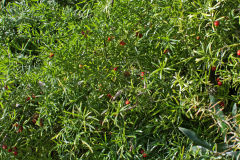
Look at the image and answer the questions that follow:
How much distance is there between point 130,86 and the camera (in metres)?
1.67

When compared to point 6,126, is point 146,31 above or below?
above

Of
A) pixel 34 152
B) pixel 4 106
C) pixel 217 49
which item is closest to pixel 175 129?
pixel 217 49

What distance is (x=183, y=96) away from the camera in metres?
1.71

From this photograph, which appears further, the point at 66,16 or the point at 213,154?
the point at 66,16

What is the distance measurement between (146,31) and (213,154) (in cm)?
79

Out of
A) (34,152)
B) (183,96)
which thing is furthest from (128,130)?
(34,152)

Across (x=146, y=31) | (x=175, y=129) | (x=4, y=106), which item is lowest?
(x=175, y=129)

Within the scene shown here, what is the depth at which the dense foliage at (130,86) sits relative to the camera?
5.33ft

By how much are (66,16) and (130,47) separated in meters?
0.54

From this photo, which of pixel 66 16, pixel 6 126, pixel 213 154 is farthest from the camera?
pixel 66 16

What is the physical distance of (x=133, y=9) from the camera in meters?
1.75

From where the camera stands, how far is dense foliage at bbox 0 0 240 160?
1626 millimetres

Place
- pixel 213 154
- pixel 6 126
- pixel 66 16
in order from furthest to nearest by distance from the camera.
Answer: pixel 66 16 → pixel 6 126 → pixel 213 154

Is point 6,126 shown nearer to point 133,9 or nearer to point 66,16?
point 66,16
